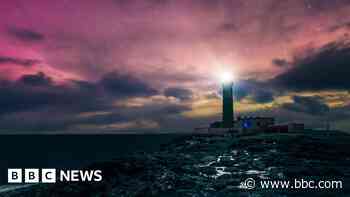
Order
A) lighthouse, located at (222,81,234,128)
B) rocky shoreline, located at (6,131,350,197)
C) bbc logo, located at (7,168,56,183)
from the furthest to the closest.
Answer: lighthouse, located at (222,81,234,128) < bbc logo, located at (7,168,56,183) < rocky shoreline, located at (6,131,350,197)

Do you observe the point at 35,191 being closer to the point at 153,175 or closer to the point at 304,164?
the point at 153,175

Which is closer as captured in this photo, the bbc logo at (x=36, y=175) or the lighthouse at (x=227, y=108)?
the bbc logo at (x=36, y=175)

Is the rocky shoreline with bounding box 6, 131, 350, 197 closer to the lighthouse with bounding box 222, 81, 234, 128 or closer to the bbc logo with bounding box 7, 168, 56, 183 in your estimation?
the bbc logo with bounding box 7, 168, 56, 183

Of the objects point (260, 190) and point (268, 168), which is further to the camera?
point (268, 168)

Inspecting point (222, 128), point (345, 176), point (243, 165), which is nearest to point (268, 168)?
point (243, 165)

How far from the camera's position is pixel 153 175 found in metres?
30.0

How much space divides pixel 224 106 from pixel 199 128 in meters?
16.9

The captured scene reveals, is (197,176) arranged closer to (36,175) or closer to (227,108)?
(36,175)

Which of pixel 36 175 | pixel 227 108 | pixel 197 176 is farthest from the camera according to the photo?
pixel 227 108

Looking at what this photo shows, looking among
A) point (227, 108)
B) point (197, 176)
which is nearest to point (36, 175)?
point (197, 176)

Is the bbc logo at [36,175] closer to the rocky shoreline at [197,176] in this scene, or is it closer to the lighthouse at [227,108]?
the rocky shoreline at [197,176]

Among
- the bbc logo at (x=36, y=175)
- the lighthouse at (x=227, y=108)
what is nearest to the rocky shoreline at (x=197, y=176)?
the bbc logo at (x=36, y=175)

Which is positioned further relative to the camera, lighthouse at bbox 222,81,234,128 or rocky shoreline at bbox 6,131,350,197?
lighthouse at bbox 222,81,234,128

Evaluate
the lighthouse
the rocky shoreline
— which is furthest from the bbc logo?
the lighthouse
